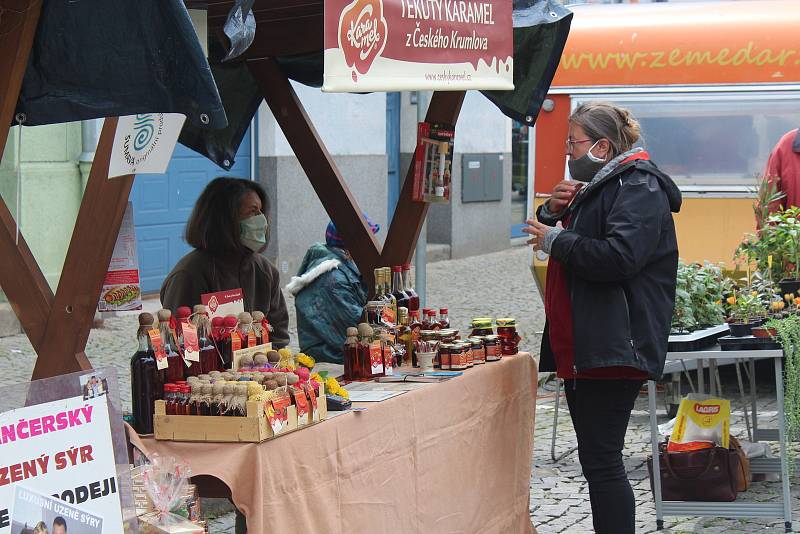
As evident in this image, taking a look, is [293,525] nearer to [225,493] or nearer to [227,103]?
[225,493]

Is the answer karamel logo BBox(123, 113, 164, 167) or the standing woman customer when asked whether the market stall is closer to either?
karamel logo BBox(123, 113, 164, 167)

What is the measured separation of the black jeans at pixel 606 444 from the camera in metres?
4.58

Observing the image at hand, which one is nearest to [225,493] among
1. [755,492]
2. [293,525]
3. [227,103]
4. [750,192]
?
[293,525]

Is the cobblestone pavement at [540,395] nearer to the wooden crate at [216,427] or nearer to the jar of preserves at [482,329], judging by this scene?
the jar of preserves at [482,329]

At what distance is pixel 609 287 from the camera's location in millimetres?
4527

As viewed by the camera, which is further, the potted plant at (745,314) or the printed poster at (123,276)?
the potted plant at (745,314)

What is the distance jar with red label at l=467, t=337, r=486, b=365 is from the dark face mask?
0.84m

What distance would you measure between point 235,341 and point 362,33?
1153mm

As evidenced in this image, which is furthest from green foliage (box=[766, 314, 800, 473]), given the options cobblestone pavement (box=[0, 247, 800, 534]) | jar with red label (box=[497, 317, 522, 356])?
jar with red label (box=[497, 317, 522, 356])

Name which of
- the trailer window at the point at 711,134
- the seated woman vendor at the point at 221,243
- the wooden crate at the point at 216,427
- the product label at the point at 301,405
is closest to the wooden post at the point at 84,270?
the wooden crate at the point at 216,427

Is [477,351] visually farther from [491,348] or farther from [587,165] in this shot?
[587,165]

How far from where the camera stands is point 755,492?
6.21m

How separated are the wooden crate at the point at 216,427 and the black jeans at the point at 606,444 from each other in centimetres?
145

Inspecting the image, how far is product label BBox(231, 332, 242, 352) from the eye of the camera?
4.07 metres
